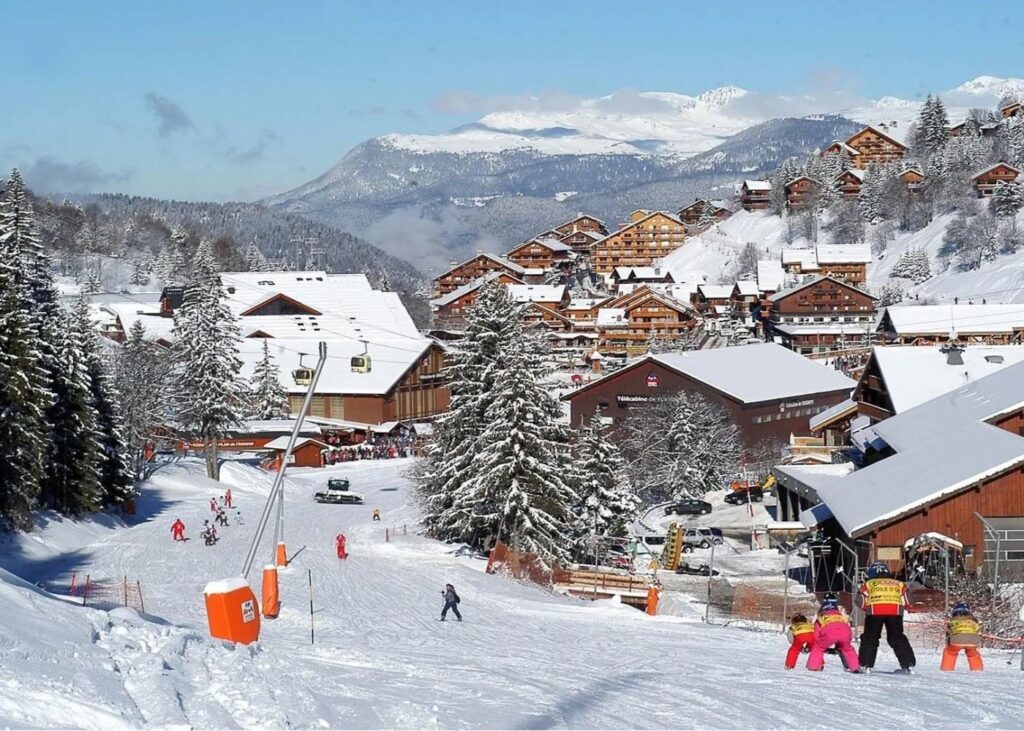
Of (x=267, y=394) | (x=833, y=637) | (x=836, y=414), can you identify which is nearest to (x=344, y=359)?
(x=267, y=394)

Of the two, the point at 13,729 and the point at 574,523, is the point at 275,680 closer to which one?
the point at 13,729

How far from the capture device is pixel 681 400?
182ft

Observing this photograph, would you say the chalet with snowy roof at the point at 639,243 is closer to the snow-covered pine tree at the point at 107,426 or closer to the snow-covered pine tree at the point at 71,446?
the snow-covered pine tree at the point at 107,426

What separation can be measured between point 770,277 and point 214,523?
8136cm

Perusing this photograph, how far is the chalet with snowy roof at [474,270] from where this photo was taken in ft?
463

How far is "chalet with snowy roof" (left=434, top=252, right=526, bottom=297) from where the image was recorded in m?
141

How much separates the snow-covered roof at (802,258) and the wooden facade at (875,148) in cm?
3825

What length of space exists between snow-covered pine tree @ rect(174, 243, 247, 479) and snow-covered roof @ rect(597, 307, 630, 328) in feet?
201

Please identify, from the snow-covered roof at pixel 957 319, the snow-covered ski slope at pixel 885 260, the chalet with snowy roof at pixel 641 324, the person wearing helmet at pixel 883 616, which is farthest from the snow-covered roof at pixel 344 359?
the person wearing helmet at pixel 883 616

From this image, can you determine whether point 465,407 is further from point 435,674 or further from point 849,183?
point 849,183

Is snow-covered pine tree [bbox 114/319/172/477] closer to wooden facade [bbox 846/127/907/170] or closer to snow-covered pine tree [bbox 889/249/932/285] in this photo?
snow-covered pine tree [bbox 889/249/932/285]

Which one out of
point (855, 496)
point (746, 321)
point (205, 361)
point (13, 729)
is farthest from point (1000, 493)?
point (746, 321)

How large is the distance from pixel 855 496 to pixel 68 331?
2450 cm

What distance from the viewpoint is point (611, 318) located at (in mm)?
110812
